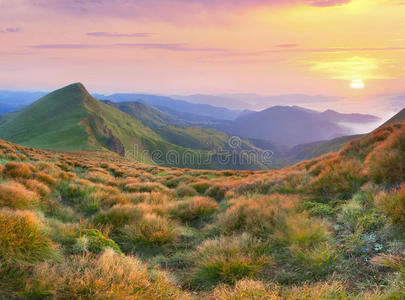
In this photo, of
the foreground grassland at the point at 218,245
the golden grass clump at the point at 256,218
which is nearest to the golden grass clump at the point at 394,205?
the foreground grassland at the point at 218,245

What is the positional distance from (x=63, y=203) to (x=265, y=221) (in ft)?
20.8

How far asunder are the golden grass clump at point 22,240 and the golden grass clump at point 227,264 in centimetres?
239

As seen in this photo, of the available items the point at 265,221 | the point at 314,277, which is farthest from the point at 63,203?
the point at 314,277

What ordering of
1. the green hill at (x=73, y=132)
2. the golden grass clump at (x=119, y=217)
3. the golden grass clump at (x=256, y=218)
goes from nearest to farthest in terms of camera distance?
the golden grass clump at (x=256, y=218) → the golden grass clump at (x=119, y=217) → the green hill at (x=73, y=132)

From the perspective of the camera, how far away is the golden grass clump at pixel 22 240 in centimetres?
313

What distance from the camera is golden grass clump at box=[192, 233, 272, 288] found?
381 centimetres

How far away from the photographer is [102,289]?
269cm

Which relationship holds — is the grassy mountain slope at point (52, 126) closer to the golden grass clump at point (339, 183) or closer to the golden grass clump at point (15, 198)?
the golden grass clump at point (15, 198)

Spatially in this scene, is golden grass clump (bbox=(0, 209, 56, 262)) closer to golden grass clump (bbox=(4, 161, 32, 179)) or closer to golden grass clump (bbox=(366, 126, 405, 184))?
golden grass clump (bbox=(4, 161, 32, 179))

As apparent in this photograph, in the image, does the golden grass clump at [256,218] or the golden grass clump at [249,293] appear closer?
the golden grass clump at [249,293]

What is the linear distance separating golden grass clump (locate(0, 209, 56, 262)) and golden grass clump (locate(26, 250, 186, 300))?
38cm

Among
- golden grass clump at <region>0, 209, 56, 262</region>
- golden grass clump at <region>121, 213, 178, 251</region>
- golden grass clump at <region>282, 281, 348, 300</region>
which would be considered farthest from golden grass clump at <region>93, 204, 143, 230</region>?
golden grass clump at <region>282, 281, 348, 300</region>

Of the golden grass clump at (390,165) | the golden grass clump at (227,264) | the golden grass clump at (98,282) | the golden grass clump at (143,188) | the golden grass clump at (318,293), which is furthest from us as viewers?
the golden grass clump at (143,188)

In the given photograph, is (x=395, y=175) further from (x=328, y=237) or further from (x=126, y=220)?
(x=126, y=220)
